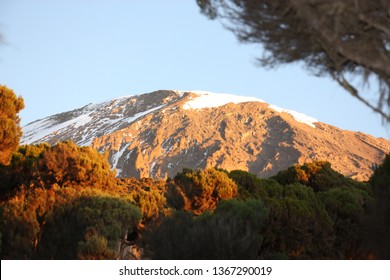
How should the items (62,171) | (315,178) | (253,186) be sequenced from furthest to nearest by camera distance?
(315,178), (62,171), (253,186)

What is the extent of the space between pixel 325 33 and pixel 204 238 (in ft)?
21.4

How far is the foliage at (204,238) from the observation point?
12.2 m

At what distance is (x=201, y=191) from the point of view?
23.5 metres

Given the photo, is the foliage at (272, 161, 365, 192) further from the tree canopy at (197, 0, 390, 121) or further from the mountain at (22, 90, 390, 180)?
the mountain at (22, 90, 390, 180)

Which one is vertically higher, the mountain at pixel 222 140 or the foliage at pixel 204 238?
the foliage at pixel 204 238

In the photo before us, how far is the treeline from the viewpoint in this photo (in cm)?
1295

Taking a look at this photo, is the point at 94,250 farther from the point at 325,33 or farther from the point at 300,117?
the point at 300,117

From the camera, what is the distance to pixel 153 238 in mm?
13203

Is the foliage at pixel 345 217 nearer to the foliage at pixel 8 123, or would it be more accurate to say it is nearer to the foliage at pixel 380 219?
the foliage at pixel 380 219

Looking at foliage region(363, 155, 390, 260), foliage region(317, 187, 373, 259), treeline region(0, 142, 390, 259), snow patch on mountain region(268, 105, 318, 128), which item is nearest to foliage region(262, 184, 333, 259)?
treeline region(0, 142, 390, 259)

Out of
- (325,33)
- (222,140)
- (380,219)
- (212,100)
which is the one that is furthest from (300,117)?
(325,33)

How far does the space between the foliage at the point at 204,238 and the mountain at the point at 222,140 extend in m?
79.7

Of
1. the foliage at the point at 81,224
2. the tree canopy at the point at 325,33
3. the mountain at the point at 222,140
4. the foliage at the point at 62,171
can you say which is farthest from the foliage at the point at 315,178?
the mountain at the point at 222,140

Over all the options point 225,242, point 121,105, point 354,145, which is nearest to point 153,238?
point 225,242
